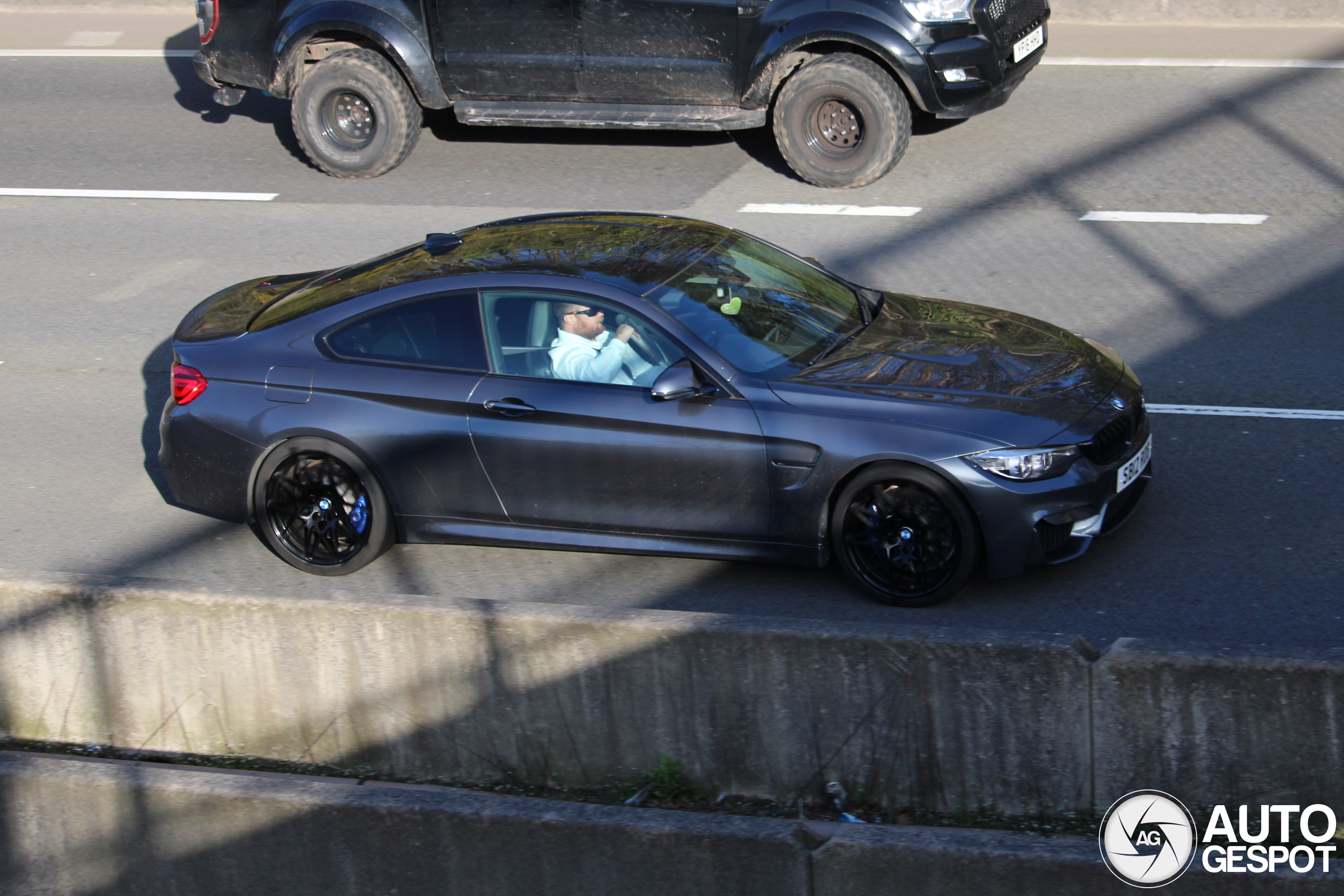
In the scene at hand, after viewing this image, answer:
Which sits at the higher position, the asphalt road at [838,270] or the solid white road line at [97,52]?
the solid white road line at [97,52]

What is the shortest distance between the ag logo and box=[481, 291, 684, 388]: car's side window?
2646 millimetres

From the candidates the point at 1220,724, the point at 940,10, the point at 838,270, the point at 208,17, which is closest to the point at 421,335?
the point at 1220,724

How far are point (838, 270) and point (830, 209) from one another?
47.7 inches

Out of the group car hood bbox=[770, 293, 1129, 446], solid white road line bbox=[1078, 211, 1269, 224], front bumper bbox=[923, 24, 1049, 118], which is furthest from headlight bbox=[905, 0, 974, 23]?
car hood bbox=[770, 293, 1129, 446]

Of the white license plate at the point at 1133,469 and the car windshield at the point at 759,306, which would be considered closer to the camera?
the white license plate at the point at 1133,469

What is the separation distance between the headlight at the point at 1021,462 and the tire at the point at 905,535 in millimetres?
181

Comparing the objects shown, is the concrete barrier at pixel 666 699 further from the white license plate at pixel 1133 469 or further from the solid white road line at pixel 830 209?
the solid white road line at pixel 830 209

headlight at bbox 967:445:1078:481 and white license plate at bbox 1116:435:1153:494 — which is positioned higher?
headlight at bbox 967:445:1078:481

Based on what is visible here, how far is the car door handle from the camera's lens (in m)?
6.16

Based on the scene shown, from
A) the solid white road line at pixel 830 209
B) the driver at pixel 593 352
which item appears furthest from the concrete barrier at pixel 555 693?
the solid white road line at pixel 830 209

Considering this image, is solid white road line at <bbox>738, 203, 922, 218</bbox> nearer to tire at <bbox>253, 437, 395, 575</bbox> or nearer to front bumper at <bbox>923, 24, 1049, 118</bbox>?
front bumper at <bbox>923, 24, 1049, 118</bbox>

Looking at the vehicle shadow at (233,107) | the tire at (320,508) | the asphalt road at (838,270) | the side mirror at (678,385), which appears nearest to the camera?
the side mirror at (678,385)

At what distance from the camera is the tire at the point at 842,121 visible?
10828mm

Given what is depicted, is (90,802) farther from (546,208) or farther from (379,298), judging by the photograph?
(546,208)
